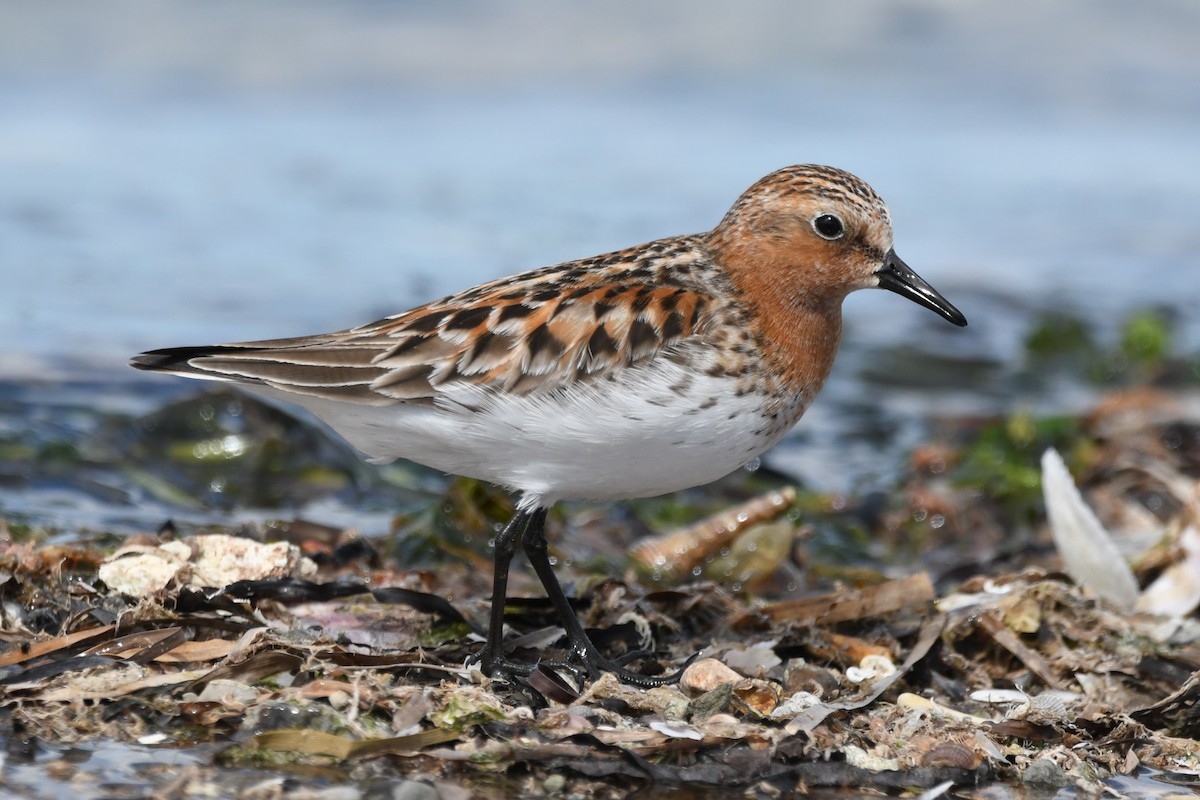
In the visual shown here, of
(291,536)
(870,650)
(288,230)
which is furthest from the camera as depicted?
(288,230)

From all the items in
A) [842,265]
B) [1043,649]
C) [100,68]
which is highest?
[100,68]

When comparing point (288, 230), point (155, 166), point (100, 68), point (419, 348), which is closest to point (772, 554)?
point (419, 348)

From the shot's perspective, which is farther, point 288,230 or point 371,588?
point 288,230

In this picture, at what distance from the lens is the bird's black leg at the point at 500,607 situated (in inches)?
171

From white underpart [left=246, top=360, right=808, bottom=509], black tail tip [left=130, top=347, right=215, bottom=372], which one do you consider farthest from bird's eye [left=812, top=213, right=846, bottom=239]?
black tail tip [left=130, top=347, right=215, bottom=372]

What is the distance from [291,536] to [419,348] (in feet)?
4.73

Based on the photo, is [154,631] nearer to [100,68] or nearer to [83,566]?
[83,566]

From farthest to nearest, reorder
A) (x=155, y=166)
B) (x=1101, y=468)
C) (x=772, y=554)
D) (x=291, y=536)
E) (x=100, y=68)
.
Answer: (x=100, y=68)
(x=155, y=166)
(x=1101, y=468)
(x=772, y=554)
(x=291, y=536)

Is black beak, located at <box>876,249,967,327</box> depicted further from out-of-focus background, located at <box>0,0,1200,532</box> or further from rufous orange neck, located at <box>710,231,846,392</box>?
out-of-focus background, located at <box>0,0,1200,532</box>

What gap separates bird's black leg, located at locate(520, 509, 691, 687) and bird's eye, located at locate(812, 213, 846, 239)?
1.31m

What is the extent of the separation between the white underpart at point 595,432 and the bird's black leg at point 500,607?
152 mm

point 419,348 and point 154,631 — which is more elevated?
point 419,348

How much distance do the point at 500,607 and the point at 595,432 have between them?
694 mm

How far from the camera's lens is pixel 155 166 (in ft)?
43.4
